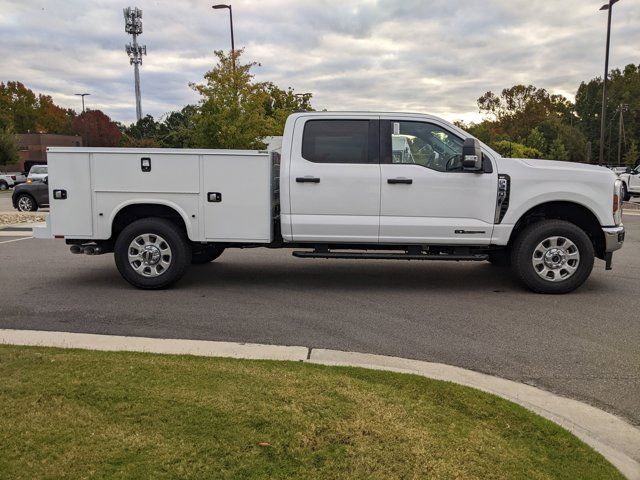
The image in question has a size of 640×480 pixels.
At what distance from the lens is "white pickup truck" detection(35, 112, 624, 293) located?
6844 mm

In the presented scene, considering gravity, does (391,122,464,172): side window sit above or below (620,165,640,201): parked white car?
above

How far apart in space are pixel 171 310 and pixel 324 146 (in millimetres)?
2679

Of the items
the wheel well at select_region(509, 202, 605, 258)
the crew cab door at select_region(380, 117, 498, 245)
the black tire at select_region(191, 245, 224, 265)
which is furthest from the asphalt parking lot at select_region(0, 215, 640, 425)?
the crew cab door at select_region(380, 117, 498, 245)

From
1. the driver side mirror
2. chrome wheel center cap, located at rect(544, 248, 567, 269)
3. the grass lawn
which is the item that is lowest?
the grass lawn

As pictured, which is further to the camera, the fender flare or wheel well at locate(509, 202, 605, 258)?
wheel well at locate(509, 202, 605, 258)

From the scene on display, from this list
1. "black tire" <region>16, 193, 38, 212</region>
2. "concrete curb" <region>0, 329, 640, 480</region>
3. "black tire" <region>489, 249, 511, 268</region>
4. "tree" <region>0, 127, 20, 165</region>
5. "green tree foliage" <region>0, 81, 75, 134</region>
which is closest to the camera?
"concrete curb" <region>0, 329, 640, 480</region>

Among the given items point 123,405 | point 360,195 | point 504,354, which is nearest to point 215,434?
point 123,405

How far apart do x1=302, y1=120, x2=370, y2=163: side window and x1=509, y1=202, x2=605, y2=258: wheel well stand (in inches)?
84.0

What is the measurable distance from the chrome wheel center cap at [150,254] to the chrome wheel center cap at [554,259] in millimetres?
4835

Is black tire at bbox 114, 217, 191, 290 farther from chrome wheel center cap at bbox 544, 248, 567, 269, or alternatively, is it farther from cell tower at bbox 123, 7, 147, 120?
cell tower at bbox 123, 7, 147, 120

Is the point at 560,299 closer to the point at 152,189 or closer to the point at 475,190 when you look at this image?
the point at 475,190

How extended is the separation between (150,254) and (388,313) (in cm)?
308

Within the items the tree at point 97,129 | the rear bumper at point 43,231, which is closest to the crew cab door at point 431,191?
the rear bumper at point 43,231

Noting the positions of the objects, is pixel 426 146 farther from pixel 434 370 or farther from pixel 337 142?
pixel 434 370
